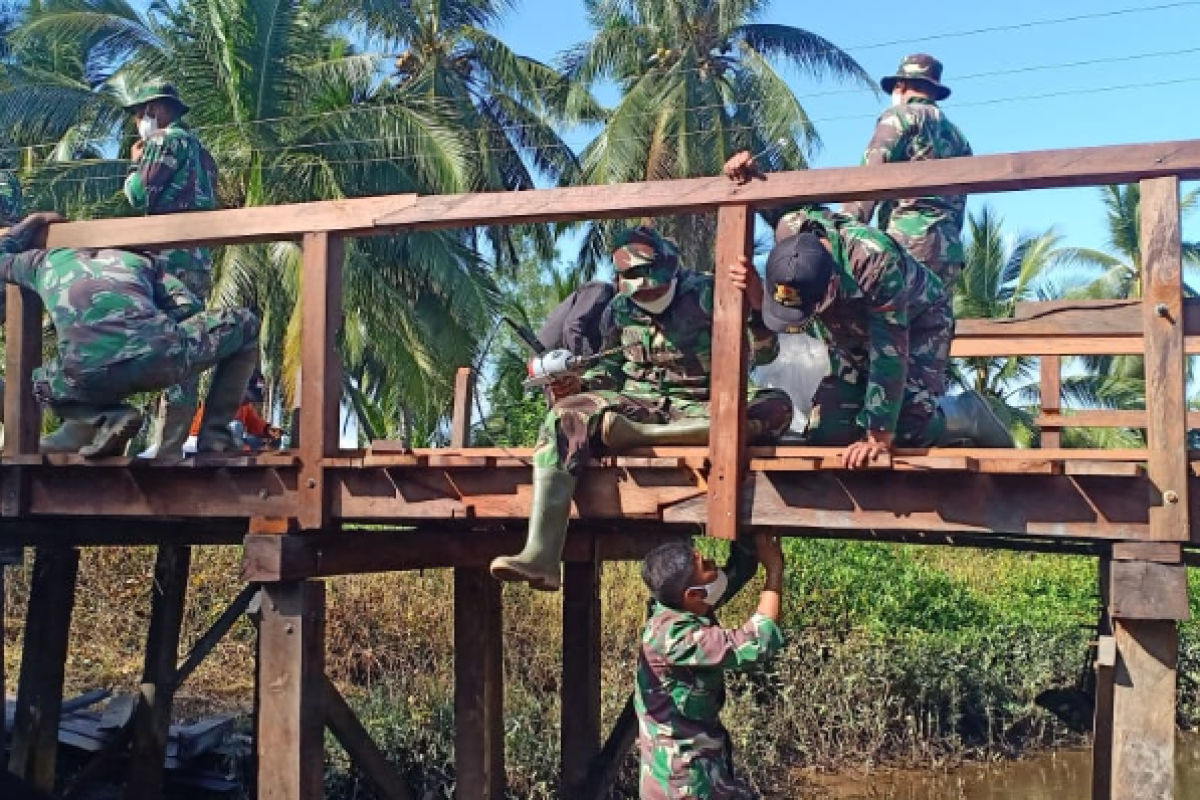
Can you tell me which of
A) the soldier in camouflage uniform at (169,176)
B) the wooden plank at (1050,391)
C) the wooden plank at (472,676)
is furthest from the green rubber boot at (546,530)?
the wooden plank at (1050,391)

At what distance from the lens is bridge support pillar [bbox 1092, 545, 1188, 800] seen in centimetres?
344

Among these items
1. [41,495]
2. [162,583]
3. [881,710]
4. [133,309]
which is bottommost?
[881,710]

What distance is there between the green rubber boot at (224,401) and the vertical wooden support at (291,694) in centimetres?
77

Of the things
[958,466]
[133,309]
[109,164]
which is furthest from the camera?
[109,164]

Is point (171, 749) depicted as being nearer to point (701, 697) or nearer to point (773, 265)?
point (701, 697)

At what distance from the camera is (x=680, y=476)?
13.4 ft

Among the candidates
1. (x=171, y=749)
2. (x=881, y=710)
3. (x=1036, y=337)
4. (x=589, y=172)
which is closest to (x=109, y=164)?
(x=589, y=172)

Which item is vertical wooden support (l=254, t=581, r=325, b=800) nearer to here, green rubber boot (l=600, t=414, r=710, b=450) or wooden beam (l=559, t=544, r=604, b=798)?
green rubber boot (l=600, t=414, r=710, b=450)

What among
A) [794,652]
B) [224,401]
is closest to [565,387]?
[224,401]

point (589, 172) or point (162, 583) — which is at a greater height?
point (589, 172)

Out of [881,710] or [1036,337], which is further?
[881,710]

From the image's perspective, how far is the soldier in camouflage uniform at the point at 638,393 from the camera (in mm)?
4078

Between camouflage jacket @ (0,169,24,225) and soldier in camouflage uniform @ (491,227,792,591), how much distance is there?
2655 mm

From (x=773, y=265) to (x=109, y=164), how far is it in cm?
1207
